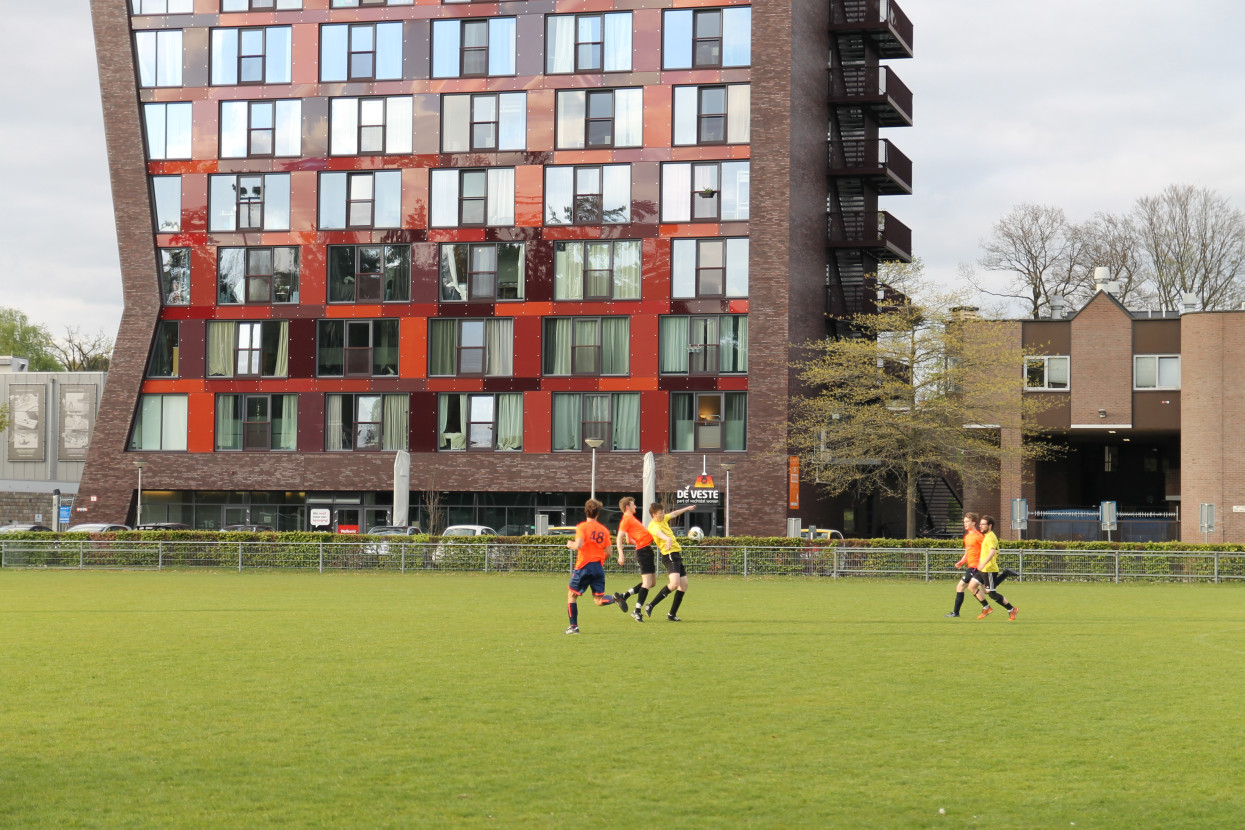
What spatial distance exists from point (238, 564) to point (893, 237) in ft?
102

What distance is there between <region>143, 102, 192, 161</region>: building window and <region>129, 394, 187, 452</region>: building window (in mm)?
9530

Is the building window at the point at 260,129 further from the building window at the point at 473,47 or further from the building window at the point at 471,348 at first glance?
the building window at the point at 471,348

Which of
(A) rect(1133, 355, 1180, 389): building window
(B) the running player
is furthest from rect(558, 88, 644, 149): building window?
(B) the running player

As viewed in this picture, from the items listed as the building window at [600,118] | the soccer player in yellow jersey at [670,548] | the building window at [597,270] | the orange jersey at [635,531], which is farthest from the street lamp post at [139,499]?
the orange jersey at [635,531]

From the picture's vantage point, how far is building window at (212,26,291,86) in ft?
188

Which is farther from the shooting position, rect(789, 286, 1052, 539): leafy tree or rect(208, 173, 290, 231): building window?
rect(208, 173, 290, 231): building window

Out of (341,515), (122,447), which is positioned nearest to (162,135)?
(122,447)

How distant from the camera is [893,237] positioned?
60031 millimetres

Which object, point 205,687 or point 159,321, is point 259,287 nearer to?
point 159,321

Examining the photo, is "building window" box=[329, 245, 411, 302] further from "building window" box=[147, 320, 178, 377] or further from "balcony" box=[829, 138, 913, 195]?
"balcony" box=[829, 138, 913, 195]

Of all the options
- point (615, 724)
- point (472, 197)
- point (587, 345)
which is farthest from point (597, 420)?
point (615, 724)

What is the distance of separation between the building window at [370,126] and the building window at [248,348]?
7370mm

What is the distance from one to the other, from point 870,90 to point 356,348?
2312 centimetres

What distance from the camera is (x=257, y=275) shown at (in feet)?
188
